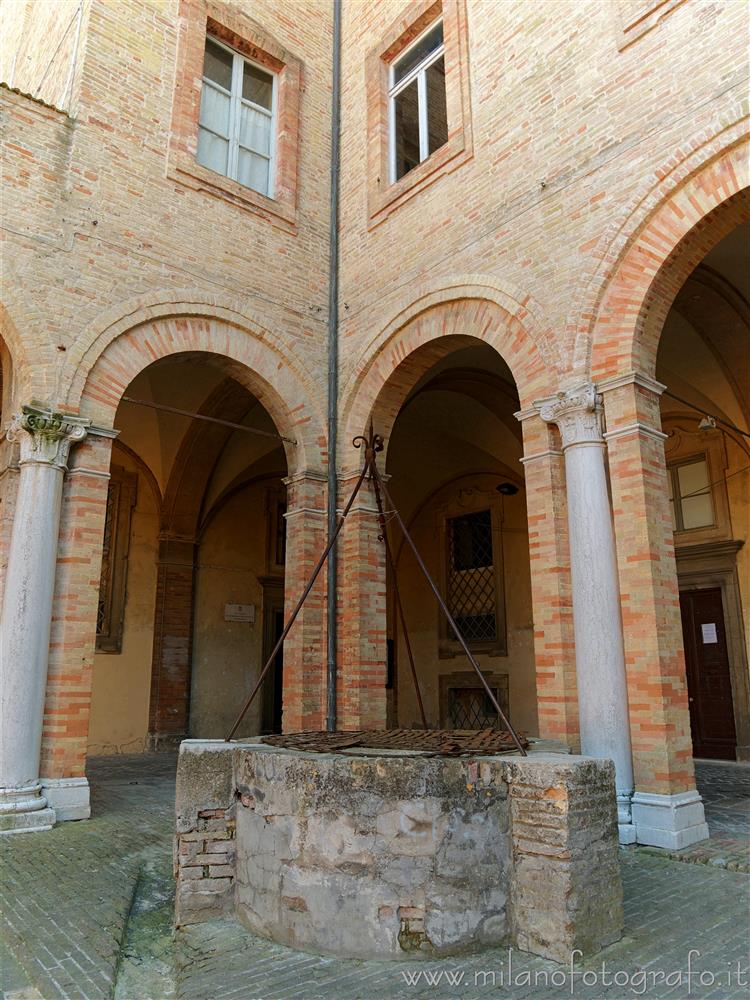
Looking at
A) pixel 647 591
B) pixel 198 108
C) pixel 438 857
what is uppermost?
pixel 198 108

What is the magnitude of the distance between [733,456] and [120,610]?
Result: 8811 millimetres

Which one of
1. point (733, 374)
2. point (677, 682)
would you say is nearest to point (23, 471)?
point (677, 682)

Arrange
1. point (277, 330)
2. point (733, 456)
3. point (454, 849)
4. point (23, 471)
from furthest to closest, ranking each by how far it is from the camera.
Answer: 1. point (733, 456)
2. point (277, 330)
3. point (23, 471)
4. point (454, 849)

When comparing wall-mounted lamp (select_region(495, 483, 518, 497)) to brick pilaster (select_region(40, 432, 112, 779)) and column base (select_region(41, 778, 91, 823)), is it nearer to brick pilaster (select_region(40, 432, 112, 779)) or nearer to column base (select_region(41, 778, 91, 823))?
brick pilaster (select_region(40, 432, 112, 779))

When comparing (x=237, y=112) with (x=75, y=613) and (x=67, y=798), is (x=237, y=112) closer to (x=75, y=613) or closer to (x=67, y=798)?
(x=75, y=613)

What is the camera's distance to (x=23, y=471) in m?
6.21

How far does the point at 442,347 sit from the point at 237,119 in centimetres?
414

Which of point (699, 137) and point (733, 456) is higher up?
point (699, 137)

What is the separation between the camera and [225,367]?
26.6 feet

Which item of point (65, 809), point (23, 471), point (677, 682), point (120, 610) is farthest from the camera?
point (120, 610)

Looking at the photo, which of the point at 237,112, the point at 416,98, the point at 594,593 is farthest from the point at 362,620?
the point at 416,98

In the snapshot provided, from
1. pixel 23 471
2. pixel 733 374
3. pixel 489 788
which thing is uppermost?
pixel 733 374

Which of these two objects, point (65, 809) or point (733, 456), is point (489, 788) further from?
point (733, 456)

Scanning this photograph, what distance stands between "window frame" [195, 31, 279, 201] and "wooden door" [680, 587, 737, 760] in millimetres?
7502
